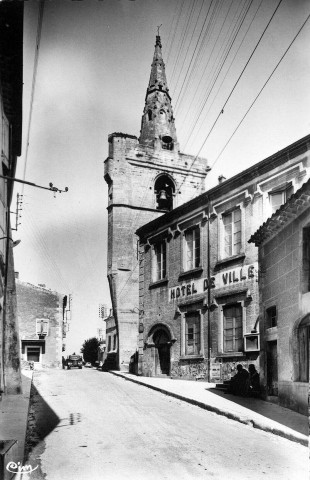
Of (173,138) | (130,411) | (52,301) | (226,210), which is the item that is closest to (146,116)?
(173,138)

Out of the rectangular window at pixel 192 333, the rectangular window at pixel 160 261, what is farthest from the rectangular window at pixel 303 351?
the rectangular window at pixel 160 261

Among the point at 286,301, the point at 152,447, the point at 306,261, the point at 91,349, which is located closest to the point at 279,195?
the point at 286,301

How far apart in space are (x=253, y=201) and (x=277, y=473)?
1223cm

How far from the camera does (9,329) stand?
13.1 metres

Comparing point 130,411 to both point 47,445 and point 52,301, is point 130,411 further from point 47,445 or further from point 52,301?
point 52,301

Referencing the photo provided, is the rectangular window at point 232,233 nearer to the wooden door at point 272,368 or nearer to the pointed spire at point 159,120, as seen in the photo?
the wooden door at point 272,368

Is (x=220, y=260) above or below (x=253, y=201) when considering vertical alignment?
below

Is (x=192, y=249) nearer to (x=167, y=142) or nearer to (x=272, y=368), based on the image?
(x=272, y=368)

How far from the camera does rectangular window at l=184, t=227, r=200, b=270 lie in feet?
66.5

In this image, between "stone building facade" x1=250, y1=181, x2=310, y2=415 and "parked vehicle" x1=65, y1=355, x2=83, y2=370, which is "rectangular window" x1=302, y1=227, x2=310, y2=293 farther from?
"parked vehicle" x1=65, y1=355, x2=83, y2=370

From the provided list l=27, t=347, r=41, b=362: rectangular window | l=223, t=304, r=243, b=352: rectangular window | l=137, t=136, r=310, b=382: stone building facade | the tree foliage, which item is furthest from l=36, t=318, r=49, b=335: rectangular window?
the tree foliage

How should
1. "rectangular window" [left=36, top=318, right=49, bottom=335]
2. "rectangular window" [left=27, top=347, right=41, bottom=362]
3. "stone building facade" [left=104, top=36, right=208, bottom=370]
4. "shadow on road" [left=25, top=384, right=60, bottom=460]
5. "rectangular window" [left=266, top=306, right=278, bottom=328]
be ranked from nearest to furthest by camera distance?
"shadow on road" [left=25, top=384, right=60, bottom=460] → "rectangular window" [left=266, top=306, right=278, bottom=328] → "stone building facade" [left=104, top=36, right=208, bottom=370] → "rectangular window" [left=36, top=318, right=49, bottom=335] → "rectangular window" [left=27, top=347, right=41, bottom=362]

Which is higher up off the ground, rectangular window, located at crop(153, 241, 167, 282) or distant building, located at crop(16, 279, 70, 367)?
rectangular window, located at crop(153, 241, 167, 282)

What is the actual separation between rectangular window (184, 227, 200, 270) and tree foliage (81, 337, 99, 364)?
53088 mm
